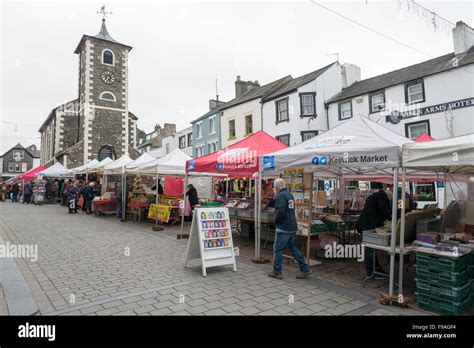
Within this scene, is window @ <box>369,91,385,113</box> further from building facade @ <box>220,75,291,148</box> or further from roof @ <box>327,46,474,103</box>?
building facade @ <box>220,75,291,148</box>

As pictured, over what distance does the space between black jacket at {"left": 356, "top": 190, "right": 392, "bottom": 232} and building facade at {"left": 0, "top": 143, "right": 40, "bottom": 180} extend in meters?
78.6

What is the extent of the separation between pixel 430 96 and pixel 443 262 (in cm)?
1534

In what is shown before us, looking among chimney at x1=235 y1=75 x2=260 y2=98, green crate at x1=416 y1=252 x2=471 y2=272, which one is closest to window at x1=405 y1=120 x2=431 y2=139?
green crate at x1=416 y1=252 x2=471 y2=272

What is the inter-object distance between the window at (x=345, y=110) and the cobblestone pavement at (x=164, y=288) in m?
15.8

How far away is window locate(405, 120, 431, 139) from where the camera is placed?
54.1 ft

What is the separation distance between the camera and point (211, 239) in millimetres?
6113

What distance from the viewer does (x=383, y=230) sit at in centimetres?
520

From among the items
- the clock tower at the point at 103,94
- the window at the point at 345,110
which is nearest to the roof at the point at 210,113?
the clock tower at the point at 103,94

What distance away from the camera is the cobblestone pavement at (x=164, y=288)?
13.7 ft

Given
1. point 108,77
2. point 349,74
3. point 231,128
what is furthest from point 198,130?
point 349,74

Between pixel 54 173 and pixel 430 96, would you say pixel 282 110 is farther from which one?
pixel 54 173

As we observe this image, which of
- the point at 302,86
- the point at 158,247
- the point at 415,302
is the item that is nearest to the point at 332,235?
the point at 415,302

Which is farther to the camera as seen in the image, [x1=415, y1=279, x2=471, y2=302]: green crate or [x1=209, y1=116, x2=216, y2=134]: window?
[x1=209, y1=116, x2=216, y2=134]: window
